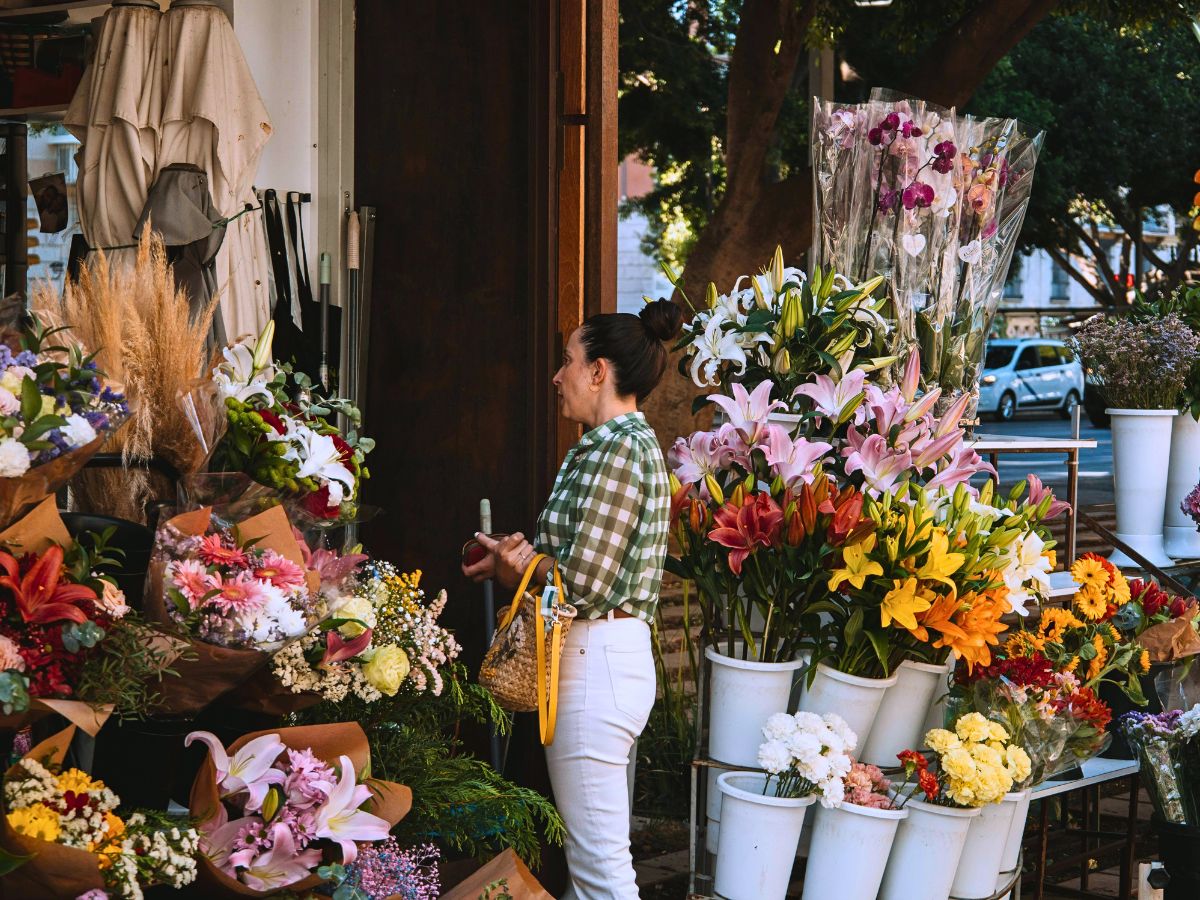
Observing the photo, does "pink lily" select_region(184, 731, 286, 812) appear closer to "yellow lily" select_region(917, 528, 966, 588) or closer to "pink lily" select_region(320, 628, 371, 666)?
"pink lily" select_region(320, 628, 371, 666)

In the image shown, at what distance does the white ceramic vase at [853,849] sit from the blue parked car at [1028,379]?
21412 mm

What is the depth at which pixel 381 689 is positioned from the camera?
7.95ft

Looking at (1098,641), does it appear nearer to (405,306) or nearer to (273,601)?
(405,306)

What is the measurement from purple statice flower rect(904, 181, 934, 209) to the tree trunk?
4.74 metres

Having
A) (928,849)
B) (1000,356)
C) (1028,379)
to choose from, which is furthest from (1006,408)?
(928,849)

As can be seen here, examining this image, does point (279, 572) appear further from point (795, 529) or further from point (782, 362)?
point (782, 362)

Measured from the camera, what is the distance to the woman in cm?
306

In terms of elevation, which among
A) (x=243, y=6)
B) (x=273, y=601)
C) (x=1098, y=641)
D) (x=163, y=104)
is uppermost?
(x=243, y=6)

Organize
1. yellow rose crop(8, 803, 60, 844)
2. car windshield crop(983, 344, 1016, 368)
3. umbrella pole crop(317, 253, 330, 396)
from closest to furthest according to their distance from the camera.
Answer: yellow rose crop(8, 803, 60, 844) → umbrella pole crop(317, 253, 330, 396) → car windshield crop(983, 344, 1016, 368)

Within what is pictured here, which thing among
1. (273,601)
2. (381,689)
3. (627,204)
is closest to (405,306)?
(381,689)

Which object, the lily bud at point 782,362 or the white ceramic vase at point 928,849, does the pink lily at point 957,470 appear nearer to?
the lily bud at point 782,362

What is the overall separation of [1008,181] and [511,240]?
1.52 metres

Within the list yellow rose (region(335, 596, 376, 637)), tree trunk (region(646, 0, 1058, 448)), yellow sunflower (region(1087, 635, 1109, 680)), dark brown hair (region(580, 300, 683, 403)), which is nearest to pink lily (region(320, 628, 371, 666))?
yellow rose (region(335, 596, 376, 637))

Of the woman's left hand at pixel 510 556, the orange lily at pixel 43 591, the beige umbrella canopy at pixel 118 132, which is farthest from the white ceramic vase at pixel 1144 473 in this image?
the orange lily at pixel 43 591
